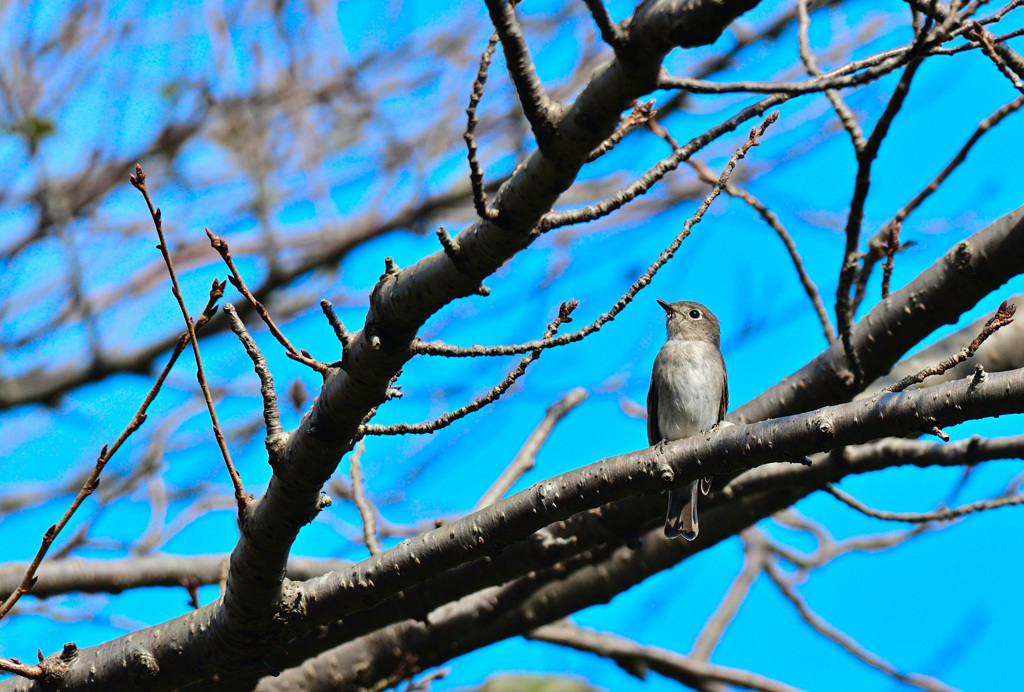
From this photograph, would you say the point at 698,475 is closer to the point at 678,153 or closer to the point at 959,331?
the point at 678,153

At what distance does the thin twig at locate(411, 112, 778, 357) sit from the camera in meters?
2.40

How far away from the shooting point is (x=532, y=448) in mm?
4914

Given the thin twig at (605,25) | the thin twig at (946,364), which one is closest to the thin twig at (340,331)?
the thin twig at (605,25)

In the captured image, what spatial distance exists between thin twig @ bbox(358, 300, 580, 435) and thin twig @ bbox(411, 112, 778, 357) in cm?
4

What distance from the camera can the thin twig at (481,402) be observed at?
2508 mm

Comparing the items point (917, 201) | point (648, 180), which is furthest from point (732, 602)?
point (648, 180)

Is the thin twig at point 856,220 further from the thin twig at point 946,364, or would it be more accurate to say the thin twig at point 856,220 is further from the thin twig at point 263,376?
the thin twig at point 263,376

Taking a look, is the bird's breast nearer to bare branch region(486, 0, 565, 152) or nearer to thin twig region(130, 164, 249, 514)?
thin twig region(130, 164, 249, 514)

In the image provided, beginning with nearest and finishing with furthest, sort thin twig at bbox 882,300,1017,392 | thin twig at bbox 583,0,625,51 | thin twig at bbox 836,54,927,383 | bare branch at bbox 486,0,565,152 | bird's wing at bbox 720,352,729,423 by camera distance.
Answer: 1. thin twig at bbox 583,0,625,51
2. bare branch at bbox 486,0,565,152
3. thin twig at bbox 882,300,1017,392
4. thin twig at bbox 836,54,927,383
5. bird's wing at bbox 720,352,729,423

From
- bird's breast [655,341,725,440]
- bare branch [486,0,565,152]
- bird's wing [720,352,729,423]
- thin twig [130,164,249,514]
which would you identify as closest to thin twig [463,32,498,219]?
bare branch [486,0,565,152]

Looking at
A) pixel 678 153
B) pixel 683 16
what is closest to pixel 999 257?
pixel 678 153

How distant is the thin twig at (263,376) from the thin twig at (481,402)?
0.28m

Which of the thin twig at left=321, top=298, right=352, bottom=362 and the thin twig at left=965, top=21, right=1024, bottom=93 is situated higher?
the thin twig at left=965, top=21, right=1024, bottom=93

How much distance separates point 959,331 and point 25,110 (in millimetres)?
6058
